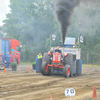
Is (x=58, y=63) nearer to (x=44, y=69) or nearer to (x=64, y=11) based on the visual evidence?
(x=44, y=69)

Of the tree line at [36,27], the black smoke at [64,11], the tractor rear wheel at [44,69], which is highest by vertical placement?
the tree line at [36,27]

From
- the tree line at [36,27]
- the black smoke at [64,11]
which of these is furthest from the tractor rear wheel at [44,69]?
the tree line at [36,27]

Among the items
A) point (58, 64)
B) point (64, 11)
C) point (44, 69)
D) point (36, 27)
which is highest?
point (36, 27)

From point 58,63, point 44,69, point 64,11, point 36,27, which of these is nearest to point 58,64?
point 58,63

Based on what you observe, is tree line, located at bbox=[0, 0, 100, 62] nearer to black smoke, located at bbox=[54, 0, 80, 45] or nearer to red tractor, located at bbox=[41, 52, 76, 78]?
black smoke, located at bbox=[54, 0, 80, 45]

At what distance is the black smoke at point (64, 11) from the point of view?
15703 mm

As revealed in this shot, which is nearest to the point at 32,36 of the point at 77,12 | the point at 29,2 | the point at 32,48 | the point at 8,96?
the point at 32,48

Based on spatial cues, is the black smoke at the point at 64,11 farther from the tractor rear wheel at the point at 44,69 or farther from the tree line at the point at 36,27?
the tree line at the point at 36,27

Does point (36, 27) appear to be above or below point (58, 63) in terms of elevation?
above

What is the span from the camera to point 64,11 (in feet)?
52.9

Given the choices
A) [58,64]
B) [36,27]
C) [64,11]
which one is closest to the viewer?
[58,64]

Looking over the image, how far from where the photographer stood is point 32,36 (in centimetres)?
4588

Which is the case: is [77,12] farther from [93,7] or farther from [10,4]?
[10,4]

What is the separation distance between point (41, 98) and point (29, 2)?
4234 cm
